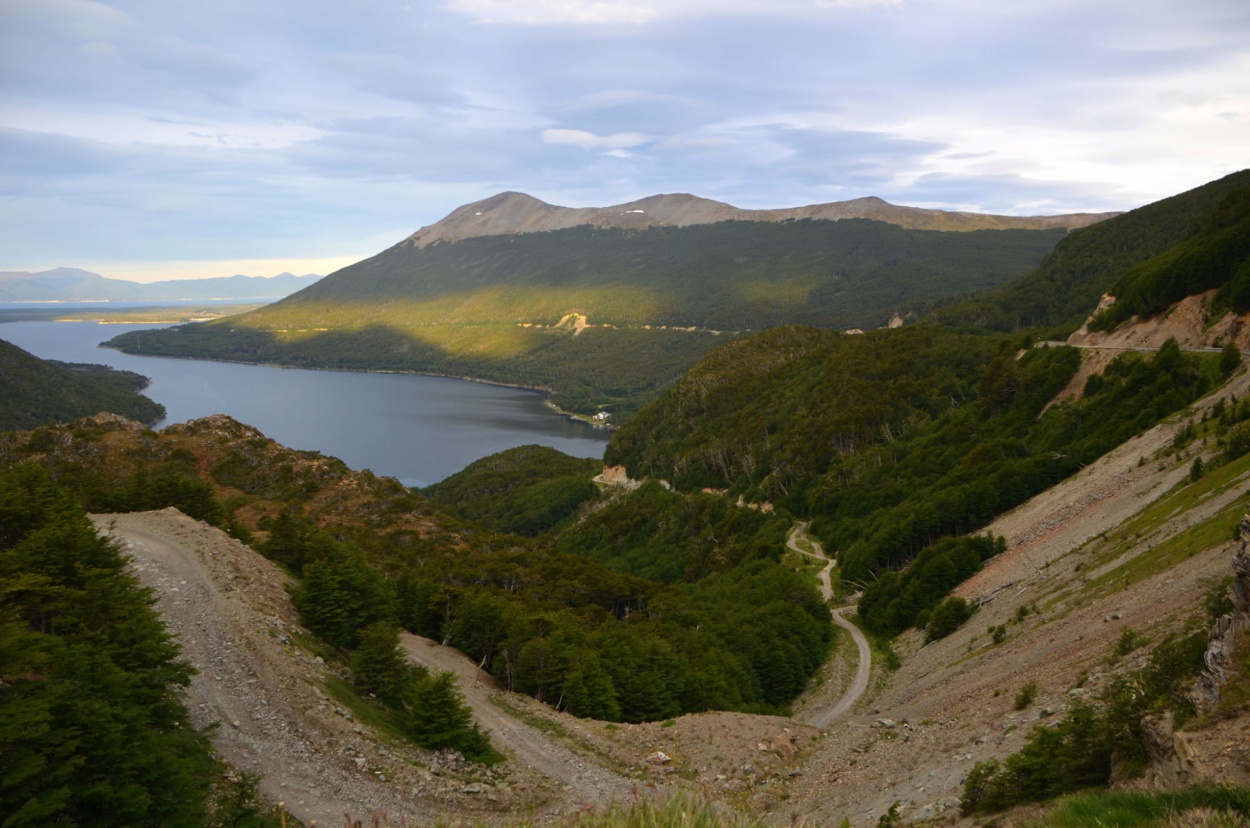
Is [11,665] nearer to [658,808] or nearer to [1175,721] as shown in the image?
[658,808]

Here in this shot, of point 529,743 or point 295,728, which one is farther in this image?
point 529,743

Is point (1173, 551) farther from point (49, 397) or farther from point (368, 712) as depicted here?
Answer: point (49, 397)

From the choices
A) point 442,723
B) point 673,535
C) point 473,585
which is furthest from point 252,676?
point 673,535

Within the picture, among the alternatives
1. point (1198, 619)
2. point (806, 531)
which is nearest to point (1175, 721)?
point (1198, 619)

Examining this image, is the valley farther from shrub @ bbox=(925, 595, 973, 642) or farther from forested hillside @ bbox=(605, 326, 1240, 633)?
forested hillside @ bbox=(605, 326, 1240, 633)

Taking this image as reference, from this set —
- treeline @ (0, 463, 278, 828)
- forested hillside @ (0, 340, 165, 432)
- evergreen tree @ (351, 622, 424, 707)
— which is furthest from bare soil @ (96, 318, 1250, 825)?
forested hillside @ (0, 340, 165, 432)

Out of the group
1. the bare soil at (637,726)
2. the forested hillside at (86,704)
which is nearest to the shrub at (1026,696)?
the bare soil at (637,726)

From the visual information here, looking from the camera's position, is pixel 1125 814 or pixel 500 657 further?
pixel 500 657

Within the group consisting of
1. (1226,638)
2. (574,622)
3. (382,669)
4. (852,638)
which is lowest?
(852,638)
